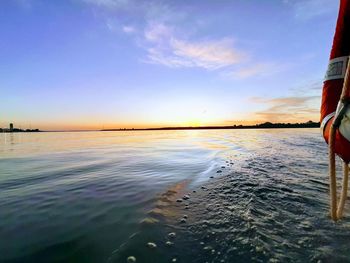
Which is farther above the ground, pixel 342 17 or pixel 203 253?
pixel 342 17

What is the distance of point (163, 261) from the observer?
10.6ft

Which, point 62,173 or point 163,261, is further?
point 62,173

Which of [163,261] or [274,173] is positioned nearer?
[163,261]

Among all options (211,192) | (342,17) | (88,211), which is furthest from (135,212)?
(342,17)

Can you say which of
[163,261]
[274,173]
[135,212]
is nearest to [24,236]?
[135,212]

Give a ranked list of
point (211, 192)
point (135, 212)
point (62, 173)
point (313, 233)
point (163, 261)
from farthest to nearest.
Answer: point (62, 173), point (211, 192), point (135, 212), point (313, 233), point (163, 261)

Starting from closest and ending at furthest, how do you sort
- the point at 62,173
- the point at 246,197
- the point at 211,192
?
the point at 246,197
the point at 211,192
the point at 62,173

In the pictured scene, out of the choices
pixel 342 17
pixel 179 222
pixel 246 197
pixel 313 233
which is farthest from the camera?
pixel 246 197

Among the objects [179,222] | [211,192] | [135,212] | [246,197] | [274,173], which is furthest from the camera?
[274,173]

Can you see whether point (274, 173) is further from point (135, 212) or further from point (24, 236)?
point (24, 236)

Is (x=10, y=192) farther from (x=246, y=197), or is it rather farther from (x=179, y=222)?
(x=246, y=197)

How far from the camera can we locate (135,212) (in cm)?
511

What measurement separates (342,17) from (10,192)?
346 inches

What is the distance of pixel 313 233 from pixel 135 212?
3.48 m
